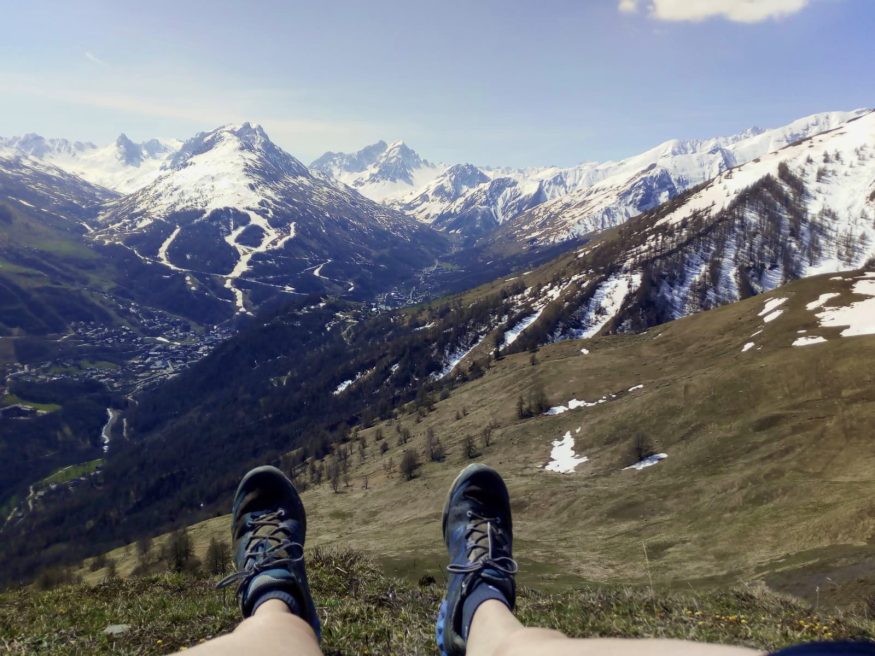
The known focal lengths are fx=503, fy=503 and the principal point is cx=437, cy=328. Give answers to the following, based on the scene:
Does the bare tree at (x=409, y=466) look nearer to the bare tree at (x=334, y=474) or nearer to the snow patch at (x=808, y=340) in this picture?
the bare tree at (x=334, y=474)

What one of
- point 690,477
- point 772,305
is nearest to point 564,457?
point 690,477

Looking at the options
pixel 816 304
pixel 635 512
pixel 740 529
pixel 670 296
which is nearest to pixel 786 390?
pixel 635 512

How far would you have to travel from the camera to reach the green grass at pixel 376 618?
23.2 feet

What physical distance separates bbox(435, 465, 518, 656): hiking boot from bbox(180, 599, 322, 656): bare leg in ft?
5.65

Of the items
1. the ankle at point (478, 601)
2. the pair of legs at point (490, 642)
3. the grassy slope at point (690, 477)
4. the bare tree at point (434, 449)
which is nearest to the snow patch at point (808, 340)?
the grassy slope at point (690, 477)

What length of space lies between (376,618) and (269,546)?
2.05m

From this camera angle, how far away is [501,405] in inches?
4013

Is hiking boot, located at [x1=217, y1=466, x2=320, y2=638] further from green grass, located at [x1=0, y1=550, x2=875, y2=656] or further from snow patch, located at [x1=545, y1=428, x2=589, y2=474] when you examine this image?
snow patch, located at [x1=545, y1=428, x2=589, y2=474]

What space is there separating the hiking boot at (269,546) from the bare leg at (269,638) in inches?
11.5

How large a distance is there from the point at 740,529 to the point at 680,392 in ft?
112

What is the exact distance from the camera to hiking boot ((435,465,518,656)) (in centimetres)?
620

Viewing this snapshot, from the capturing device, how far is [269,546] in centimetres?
786

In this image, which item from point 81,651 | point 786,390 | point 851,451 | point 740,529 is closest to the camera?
point 81,651

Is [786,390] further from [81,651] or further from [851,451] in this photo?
[81,651]
